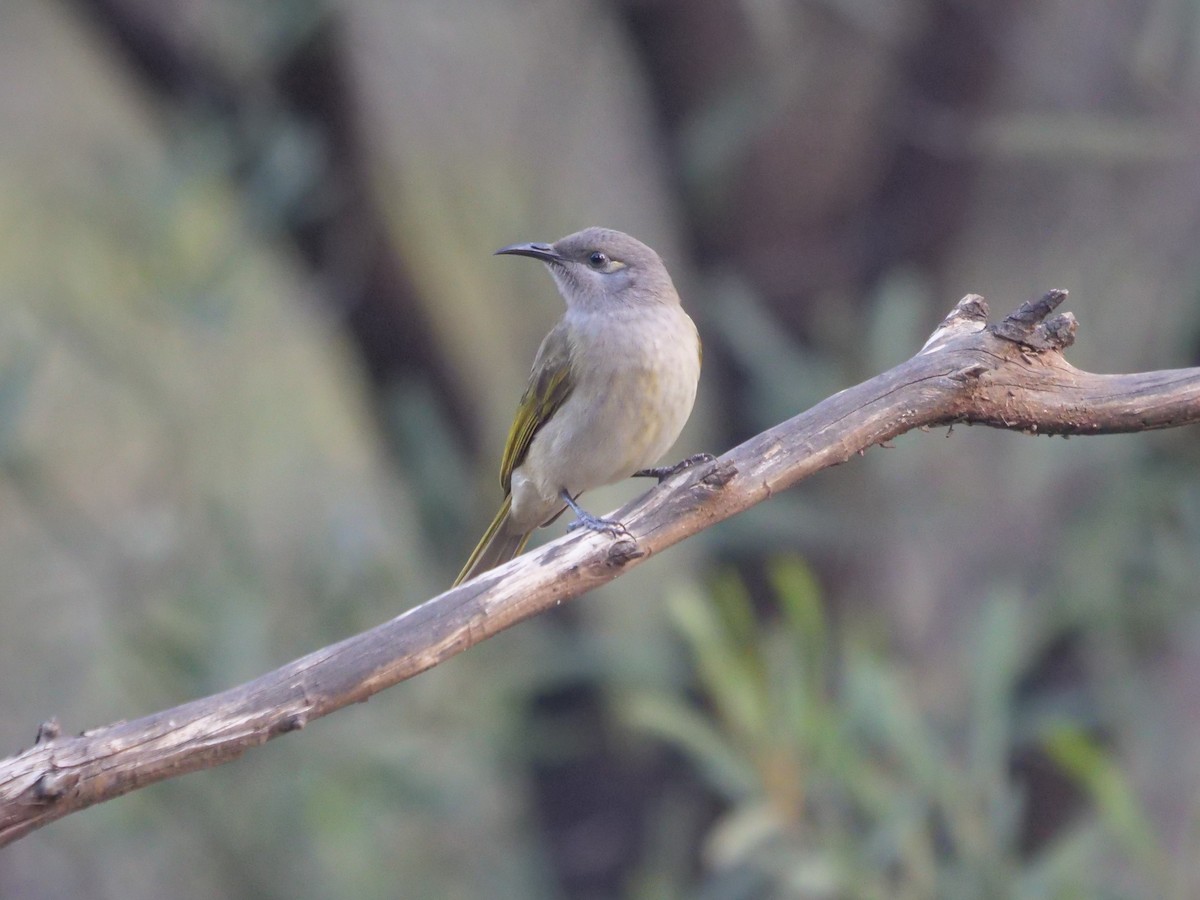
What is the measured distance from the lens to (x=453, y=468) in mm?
6926

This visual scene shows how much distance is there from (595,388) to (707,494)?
1.27 metres

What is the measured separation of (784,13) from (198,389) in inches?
140

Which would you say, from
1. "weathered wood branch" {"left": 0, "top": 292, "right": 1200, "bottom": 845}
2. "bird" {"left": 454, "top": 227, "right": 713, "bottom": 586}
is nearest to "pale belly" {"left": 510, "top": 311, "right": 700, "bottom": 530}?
"bird" {"left": 454, "top": 227, "right": 713, "bottom": 586}

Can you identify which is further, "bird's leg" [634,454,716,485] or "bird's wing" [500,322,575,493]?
"bird's wing" [500,322,575,493]

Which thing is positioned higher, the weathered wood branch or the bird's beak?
the bird's beak

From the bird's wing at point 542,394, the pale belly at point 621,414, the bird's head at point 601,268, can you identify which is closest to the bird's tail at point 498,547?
the bird's wing at point 542,394

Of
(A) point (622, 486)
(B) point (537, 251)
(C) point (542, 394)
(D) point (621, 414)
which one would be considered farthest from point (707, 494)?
(A) point (622, 486)

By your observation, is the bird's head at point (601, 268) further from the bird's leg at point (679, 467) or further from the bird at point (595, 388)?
the bird's leg at point (679, 467)

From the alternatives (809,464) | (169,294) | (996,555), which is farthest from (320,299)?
(809,464)

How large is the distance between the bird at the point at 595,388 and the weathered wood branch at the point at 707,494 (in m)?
0.89

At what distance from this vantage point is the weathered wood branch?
2.88 metres

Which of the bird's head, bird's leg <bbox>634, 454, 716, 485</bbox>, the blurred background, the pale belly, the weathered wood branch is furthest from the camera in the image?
the blurred background

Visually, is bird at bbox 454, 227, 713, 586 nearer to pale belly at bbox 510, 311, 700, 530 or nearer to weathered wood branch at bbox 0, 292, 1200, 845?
pale belly at bbox 510, 311, 700, 530

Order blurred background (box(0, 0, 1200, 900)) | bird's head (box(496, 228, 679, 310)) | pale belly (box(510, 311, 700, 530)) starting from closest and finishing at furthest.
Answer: pale belly (box(510, 311, 700, 530)) → bird's head (box(496, 228, 679, 310)) → blurred background (box(0, 0, 1200, 900))
